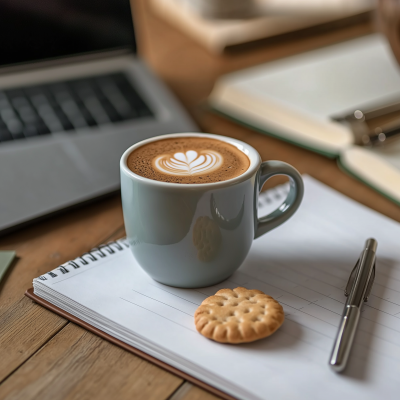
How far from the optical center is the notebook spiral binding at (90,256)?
18.9 inches

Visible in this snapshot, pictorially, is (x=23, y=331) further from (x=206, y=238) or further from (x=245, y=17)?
(x=245, y=17)

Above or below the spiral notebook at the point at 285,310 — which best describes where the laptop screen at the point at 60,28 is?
above

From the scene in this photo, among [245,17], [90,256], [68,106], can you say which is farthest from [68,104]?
[245,17]

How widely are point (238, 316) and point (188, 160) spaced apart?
159 mm

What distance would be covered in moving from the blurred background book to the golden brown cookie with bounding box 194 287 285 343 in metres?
0.85

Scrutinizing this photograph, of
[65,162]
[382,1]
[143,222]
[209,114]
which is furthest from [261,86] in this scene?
[143,222]

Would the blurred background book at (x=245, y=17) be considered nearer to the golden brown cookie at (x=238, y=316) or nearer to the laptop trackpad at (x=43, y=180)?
the laptop trackpad at (x=43, y=180)

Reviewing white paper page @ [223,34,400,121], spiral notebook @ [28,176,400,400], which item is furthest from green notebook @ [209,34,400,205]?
spiral notebook @ [28,176,400,400]

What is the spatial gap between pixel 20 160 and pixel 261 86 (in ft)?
1.43

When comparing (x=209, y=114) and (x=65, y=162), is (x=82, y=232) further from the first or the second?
(x=209, y=114)

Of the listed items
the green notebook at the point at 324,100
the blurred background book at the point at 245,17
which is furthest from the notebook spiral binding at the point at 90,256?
the blurred background book at the point at 245,17

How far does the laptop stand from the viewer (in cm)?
62

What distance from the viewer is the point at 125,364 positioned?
40cm

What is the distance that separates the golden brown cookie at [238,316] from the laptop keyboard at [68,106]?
1.29 feet
